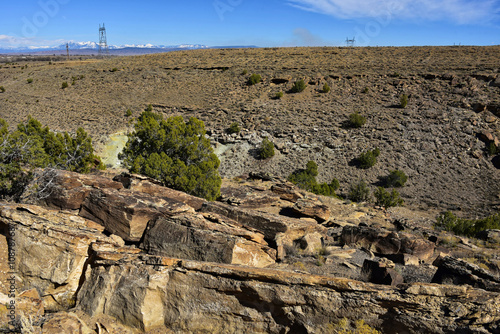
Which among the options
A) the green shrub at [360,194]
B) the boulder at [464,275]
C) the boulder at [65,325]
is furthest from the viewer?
the green shrub at [360,194]

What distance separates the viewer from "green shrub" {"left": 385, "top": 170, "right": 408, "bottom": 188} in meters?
25.5

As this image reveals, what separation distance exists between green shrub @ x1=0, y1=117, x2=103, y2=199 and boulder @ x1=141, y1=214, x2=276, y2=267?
652 centimetres

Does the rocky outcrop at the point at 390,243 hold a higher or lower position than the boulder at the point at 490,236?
higher

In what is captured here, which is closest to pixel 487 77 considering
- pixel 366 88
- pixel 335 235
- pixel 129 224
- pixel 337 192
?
pixel 366 88

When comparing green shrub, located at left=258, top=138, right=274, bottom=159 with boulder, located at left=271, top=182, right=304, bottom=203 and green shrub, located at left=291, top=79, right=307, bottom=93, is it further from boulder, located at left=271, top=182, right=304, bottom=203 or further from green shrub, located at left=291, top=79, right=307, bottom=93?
green shrub, located at left=291, top=79, right=307, bottom=93

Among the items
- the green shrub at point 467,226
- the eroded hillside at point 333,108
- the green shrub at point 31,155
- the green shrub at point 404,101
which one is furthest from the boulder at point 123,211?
the green shrub at point 404,101

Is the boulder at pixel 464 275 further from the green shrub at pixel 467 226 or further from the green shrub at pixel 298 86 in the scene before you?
the green shrub at pixel 298 86

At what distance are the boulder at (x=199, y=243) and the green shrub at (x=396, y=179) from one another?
19112 millimetres

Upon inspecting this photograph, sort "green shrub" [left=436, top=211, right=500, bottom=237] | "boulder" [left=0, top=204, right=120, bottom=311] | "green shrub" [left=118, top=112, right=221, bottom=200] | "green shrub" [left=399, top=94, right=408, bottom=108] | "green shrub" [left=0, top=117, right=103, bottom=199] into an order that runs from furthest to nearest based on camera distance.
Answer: "green shrub" [left=399, top=94, right=408, bottom=108] < "green shrub" [left=118, top=112, right=221, bottom=200] < "green shrub" [left=436, top=211, right=500, bottom=237] < "green shrub" [left=0, top=117, right=103, bottom=199] < "boulder" [left=0, top=204, right=120, bottom=311]

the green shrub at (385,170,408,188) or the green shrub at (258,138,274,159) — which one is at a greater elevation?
the green shrub at (258,138,274,159)

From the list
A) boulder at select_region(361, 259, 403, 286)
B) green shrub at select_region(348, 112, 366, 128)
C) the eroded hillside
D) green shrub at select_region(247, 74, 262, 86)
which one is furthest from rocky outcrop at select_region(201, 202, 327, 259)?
green shrub at select_region(247, 74, 262, 86)

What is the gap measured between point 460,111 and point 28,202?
115ft

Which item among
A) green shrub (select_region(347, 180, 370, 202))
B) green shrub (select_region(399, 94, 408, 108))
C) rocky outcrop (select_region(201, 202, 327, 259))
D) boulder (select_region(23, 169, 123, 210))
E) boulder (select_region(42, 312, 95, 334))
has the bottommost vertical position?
green shrub (select_region(347, 180, 370, 202))

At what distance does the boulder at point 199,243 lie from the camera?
8789 mm
